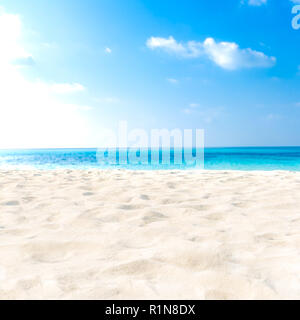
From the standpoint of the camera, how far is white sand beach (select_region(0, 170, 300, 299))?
51.6 inches

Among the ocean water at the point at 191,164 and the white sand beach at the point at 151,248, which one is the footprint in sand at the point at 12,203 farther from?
the ocean water at the point at 191,164

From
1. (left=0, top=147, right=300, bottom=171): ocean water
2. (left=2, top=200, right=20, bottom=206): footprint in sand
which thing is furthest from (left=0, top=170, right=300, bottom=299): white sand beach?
(left=0, top=147, right=300, bottom=171): ocean water

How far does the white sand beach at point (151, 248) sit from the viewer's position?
1310mm

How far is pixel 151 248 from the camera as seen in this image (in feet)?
5.98

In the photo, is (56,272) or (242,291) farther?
(56,272)

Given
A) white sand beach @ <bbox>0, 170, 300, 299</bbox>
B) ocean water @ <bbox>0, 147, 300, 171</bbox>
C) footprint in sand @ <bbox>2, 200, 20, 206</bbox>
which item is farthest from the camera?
ocean water @ <bbox>0, 147, 300, 171</bbox>

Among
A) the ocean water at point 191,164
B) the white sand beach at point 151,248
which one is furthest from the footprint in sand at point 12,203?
the ocean water at point 191,164

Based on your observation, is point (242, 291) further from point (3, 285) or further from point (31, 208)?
point (31, 208)

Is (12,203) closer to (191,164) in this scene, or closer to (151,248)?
(151,248)

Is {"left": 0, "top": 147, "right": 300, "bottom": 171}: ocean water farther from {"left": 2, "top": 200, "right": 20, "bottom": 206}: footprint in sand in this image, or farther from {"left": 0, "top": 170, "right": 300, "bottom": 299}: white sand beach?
{"left": 0, "top": 170, "right": 300, "bottom": 299}: white sand beach

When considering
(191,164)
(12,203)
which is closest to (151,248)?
(12,203)
